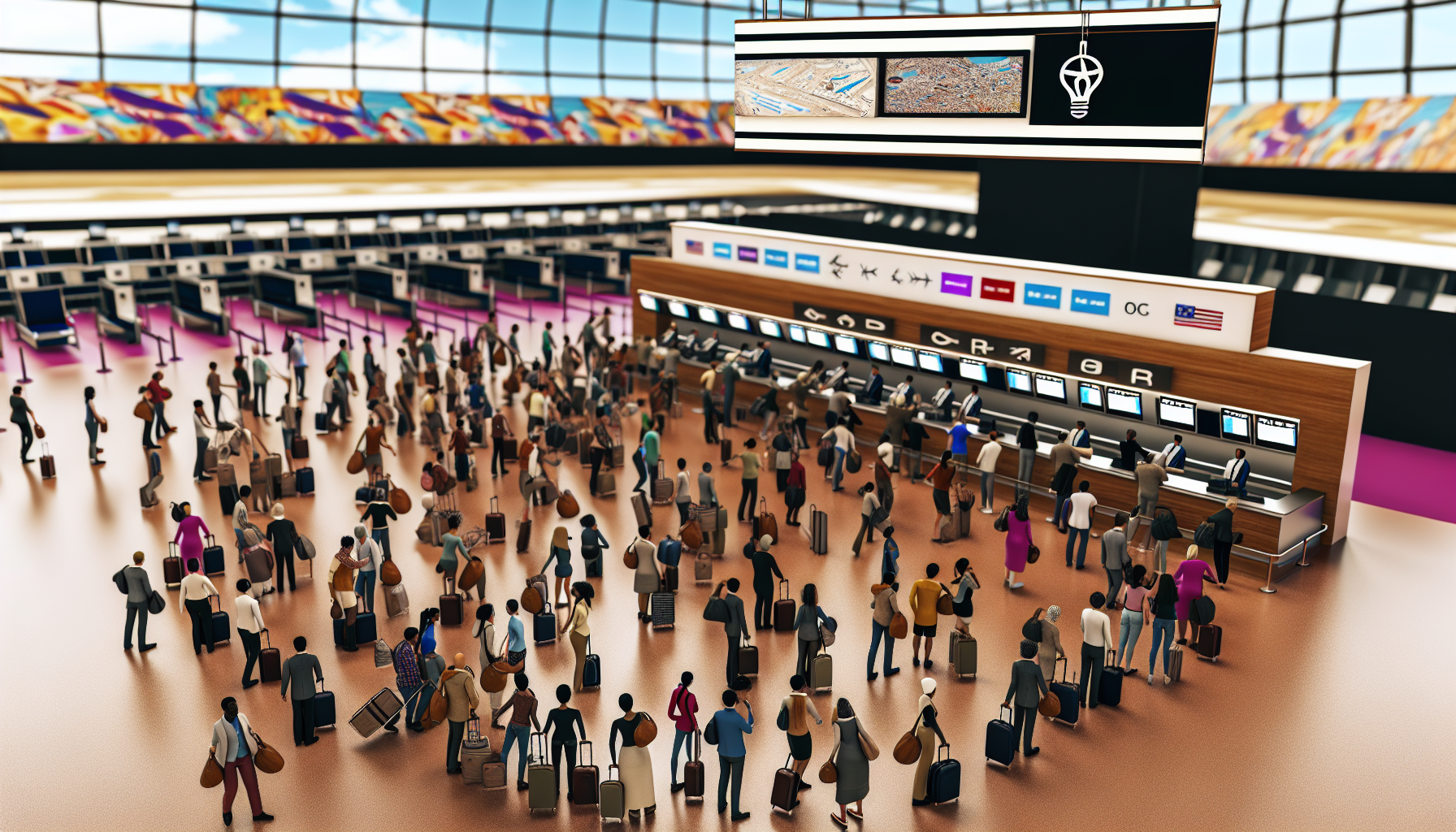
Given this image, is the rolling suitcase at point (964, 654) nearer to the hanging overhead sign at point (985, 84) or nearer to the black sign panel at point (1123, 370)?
the black sign panel at point (1123, 370)

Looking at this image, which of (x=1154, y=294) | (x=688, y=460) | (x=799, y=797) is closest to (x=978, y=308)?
(x=1154, y=294)

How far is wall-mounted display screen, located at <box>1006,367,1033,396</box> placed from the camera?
1562 centimetres

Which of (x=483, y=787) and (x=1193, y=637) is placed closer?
(x=483, y=787)

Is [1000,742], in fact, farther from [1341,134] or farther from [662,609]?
[1341,134]

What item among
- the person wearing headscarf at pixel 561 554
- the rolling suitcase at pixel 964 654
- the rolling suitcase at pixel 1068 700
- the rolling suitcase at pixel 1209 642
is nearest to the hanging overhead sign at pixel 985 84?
the rolling suitcase at pixel 1209 642

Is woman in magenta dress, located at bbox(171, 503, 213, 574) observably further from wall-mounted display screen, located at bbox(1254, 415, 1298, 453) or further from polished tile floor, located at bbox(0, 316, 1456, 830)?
wall-mounted display screen, located at bbox(1254, 415, 1298, 453)

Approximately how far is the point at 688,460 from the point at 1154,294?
723 cm

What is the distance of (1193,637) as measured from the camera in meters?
10.5

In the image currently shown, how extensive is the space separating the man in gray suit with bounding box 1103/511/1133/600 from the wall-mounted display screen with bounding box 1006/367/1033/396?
479cm

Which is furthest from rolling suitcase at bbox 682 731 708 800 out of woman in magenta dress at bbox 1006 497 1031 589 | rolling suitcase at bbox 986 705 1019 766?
woman in magenta dress at bbox 1006 497 1031 589

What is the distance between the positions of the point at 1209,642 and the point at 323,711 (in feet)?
27.0

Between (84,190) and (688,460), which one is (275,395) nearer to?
(688,460)

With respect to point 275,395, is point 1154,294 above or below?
above

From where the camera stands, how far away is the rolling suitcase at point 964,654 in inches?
382
